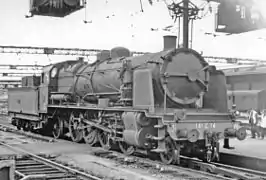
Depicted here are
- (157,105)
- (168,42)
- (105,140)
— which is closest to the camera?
(157,105)

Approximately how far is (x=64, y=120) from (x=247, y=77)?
1200cm

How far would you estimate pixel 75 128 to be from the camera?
14.0 metres

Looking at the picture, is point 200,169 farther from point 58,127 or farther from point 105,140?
point 58,127

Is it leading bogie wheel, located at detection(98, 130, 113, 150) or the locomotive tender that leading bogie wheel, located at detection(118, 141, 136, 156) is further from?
leading bogie wheel, located at detection(98, 130, 113, 150)

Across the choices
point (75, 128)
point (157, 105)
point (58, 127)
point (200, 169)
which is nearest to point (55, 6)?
point (157, 105)

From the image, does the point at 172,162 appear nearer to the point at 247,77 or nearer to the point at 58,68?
the point at 58,68

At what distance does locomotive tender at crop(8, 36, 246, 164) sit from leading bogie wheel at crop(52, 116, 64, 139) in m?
1.43

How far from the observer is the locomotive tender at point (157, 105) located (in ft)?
31.9

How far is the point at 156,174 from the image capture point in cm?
840

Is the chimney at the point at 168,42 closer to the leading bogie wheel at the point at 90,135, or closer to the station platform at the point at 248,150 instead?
the station platform at the point at 248,150

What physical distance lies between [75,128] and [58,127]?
219 centimetres

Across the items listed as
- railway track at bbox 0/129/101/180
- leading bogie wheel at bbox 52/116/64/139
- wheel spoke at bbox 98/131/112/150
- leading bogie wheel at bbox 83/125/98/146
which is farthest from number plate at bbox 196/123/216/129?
leading bogie wheel at bbox 52/116/64/139

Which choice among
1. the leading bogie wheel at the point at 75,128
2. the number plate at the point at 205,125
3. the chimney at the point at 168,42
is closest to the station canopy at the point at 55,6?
the chimney at the point at 168,42

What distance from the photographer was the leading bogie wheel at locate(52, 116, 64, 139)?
15390 millimetres
